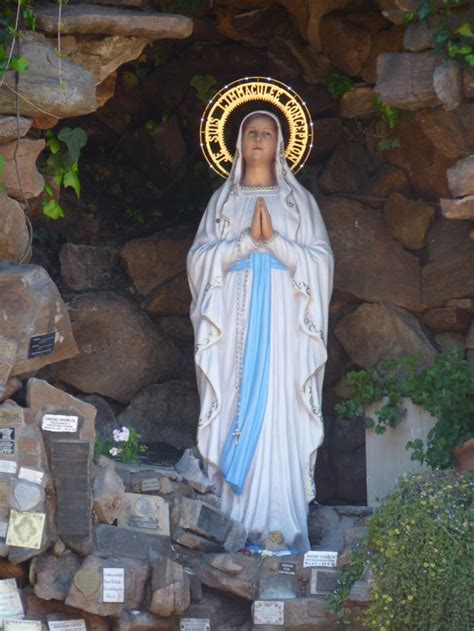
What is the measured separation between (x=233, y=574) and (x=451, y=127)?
2.45 meters

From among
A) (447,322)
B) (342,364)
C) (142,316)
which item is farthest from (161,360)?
(447,322)

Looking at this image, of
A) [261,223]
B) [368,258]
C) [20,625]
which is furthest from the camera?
[368,258]

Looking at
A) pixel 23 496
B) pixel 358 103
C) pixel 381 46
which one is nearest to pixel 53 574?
pixel 23 496

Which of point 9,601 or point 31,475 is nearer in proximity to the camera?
point 9,601

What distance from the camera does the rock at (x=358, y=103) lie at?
33.2 ft

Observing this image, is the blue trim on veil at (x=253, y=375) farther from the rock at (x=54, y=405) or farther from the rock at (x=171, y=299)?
the rock at (x=171, y=299)

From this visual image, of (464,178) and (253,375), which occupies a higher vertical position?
(464,178)

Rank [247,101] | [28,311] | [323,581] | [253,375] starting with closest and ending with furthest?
[323,581] < [28,311] < [253,375] < [247,101]

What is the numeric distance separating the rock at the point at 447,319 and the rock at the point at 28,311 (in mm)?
2273

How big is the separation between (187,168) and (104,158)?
1.66 ft

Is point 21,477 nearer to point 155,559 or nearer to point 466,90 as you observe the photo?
point 155,559

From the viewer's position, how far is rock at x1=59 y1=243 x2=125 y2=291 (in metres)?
10.3

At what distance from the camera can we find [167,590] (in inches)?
326

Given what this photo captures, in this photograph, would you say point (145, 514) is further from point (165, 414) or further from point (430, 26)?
point (430, 26)
